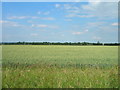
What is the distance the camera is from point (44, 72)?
11180 mm

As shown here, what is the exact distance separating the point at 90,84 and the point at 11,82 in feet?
10.3

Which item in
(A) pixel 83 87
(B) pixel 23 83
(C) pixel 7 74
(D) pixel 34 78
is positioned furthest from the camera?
(C) pixel 7 74

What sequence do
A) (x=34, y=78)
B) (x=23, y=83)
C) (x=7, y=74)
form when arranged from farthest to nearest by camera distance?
(x=7, y=74)
(x=34, y=78)
(x=23, y=83)

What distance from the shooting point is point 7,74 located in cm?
1080

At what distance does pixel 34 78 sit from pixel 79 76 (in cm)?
194

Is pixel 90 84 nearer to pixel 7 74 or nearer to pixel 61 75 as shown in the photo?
pixel 61 75

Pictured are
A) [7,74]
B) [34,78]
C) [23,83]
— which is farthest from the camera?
[7,74]

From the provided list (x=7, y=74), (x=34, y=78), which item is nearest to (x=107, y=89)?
Result: (x=34, y=78)

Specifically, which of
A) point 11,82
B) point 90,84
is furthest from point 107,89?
point 11,82

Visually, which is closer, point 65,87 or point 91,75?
point 65,87

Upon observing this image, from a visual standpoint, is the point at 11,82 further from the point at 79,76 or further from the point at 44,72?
the point at 79,76

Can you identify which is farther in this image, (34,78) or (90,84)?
(34,78)

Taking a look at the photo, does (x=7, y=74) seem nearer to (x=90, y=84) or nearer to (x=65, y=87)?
(x=65, y=87)

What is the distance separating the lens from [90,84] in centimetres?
917
